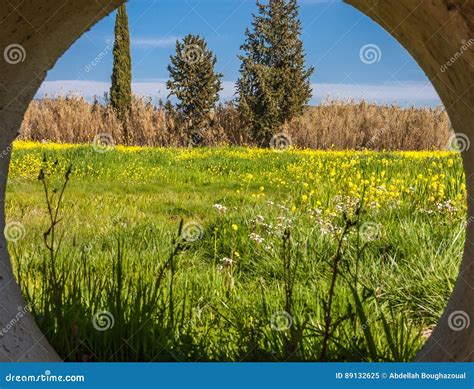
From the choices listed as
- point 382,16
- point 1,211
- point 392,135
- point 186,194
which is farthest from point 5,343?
point 392,135

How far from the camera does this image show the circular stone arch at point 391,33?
1801 mm

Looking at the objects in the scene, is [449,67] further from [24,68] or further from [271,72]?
[271,72]

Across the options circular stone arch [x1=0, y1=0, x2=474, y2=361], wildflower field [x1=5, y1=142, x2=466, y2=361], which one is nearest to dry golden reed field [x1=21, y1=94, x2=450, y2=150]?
wildflower field [x1=5, y1=142, x2=466, y2=361]

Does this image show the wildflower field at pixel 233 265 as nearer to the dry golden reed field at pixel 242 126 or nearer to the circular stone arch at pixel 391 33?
the circular stone arch at pixel 391 33

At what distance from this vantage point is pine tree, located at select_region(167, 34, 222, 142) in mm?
23266

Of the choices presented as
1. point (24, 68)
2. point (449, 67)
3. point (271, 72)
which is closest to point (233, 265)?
point (24, 68)

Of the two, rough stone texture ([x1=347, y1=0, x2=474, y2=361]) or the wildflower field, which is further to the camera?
the wildflower field

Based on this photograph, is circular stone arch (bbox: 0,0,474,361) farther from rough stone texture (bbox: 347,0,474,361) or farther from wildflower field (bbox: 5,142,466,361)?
wildflower field (bbox: 5,142,466,361)

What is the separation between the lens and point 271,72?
917 inches

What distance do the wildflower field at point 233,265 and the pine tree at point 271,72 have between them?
12.0m

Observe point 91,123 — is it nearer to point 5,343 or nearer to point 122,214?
point 122,214

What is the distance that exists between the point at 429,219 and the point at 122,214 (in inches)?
138

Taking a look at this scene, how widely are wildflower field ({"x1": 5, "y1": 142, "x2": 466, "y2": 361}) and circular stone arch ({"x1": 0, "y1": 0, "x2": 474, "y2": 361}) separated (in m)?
0.31

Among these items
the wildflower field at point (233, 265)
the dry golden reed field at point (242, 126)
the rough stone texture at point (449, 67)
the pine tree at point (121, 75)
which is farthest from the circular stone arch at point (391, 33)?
the pine tree at point (121, 75)
